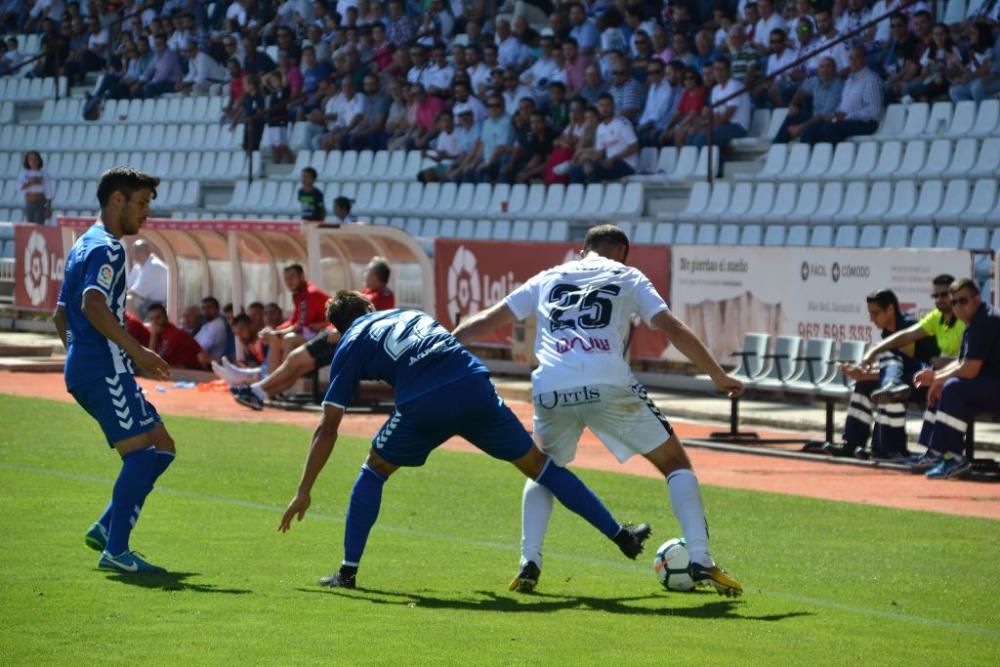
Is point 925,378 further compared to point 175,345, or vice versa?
point 175,345

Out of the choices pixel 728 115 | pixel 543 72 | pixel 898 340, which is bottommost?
pixel 898 340

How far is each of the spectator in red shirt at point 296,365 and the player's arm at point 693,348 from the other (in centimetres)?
1100

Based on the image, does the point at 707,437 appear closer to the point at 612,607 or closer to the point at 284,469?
the point at 284,469

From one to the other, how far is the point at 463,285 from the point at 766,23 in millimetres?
5661

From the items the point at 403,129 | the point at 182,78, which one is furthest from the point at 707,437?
the point at 182,78

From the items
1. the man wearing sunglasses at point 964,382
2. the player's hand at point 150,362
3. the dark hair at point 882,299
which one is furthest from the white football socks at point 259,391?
the player's hand at point 150,362

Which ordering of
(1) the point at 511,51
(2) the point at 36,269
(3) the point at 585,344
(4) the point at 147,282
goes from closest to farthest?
(3) the point at 585,344 → (4) the point at 147,282 → (1) the point at 511,51 → (2) the point at 36,269

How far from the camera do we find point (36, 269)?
33.3m

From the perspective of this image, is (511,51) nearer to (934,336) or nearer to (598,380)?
(934,336)

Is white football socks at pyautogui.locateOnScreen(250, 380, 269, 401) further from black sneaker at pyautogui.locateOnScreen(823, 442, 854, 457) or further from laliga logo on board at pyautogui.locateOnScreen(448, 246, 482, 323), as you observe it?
black sneaker at pyautogui.locateOnScreen(823, 442, 854, 457)

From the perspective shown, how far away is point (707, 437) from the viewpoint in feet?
62.2

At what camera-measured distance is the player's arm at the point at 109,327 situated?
8.95 meters

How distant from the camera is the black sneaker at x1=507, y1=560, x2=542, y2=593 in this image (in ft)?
30.3

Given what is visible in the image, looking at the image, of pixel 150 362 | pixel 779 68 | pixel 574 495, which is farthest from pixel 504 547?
pixel 779 68
